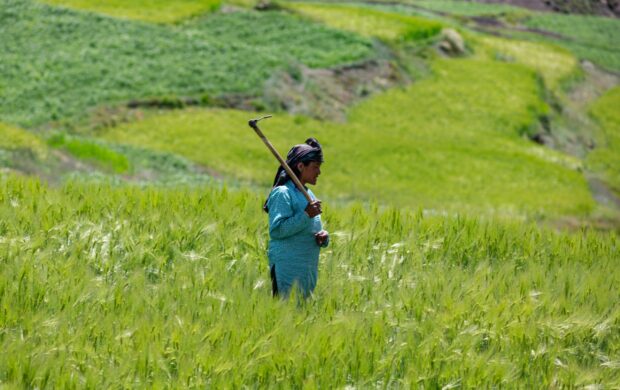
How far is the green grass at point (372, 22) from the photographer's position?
178 feet

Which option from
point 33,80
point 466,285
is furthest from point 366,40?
point 466,285

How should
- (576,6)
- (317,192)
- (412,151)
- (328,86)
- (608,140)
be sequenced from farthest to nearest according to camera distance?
1. (576,6)
2. (608,140)
3. (328,86)
4. (412,151)
5. (317,192)

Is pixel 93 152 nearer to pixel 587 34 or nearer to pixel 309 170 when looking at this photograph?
pixel 309 170

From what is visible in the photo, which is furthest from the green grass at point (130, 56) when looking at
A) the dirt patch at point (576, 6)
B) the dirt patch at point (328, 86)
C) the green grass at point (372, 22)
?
the dirt patch at point (576, 6)

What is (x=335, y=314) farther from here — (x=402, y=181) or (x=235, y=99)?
(x=235, y=99)

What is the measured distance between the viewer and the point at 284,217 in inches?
353

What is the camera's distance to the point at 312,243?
9.17 m

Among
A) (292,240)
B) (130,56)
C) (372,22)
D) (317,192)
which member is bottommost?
(372,22)

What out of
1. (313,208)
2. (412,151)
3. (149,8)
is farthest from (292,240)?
(149,8)

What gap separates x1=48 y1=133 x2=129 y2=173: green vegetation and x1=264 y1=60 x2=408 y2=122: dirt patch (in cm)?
1045

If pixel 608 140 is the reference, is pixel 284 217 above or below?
above

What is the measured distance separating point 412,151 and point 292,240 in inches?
1133

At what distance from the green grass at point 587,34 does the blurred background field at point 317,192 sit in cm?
46

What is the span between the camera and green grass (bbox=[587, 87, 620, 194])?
139ft
